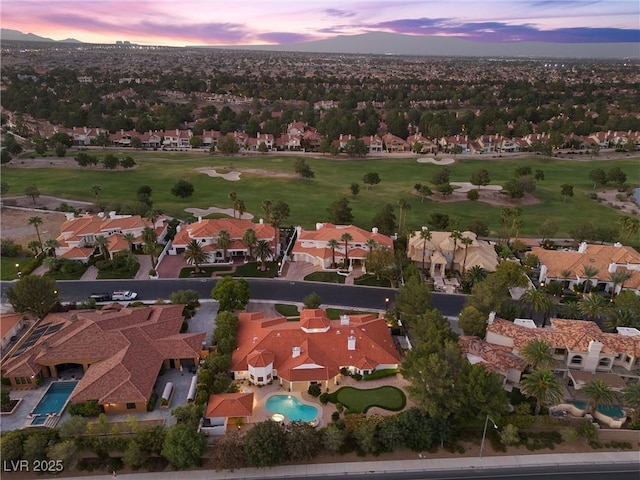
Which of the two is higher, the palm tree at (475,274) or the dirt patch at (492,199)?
the dirt patch at (492,199)

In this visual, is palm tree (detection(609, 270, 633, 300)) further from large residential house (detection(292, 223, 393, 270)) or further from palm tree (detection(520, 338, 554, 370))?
large residential house (detection(292, 223, 393, 270))

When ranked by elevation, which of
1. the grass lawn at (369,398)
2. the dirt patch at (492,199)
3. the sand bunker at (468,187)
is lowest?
the grass lawn at (369,398)

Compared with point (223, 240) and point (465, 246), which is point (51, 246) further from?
point (465, 246)

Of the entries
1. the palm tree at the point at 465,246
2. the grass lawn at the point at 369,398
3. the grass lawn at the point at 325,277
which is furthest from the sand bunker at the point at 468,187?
the grass lawn at the point at 369,398

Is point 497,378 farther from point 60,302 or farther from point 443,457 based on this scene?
point 60,302

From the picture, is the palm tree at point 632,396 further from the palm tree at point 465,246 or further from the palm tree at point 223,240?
the palm tree at point 223,240

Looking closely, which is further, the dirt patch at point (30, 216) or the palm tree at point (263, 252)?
the dirt patch at point (30, 216)

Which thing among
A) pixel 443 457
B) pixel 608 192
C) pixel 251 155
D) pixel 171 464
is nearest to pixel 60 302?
pixel 171 464

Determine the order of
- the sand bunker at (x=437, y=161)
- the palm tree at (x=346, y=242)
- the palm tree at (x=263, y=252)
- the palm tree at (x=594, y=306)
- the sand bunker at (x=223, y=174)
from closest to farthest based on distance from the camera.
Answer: the palm tree at (x=594, y=306), the palm tree at (x=263, y=252), the palm tree at (x=346, y=242), the sand bunker at (x=223, y=174), the sand bunker at (x=437, y=161)
